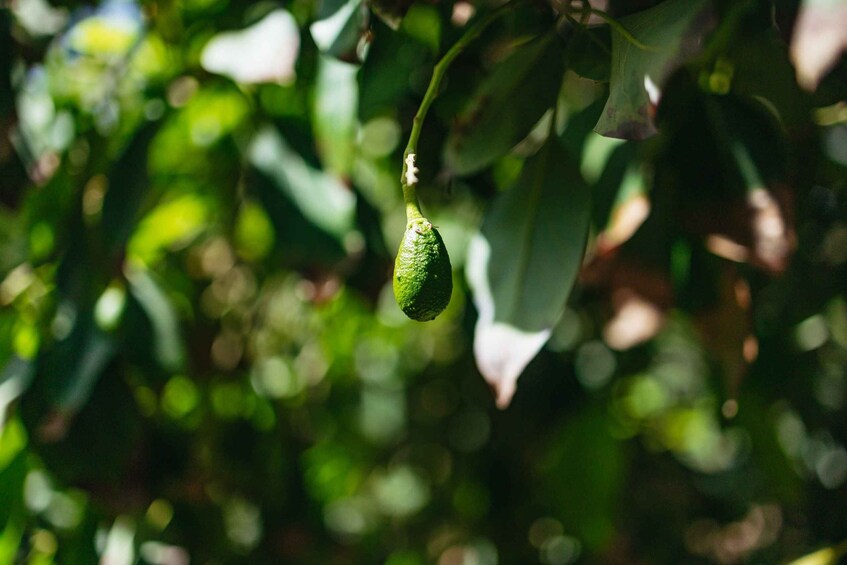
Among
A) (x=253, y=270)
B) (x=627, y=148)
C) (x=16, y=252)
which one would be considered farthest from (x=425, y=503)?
(x=627, y=148)

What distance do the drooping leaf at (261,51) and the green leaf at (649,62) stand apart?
1.14 ft

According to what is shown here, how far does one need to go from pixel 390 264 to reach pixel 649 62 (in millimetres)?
592

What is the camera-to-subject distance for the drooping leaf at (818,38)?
0.56 meters

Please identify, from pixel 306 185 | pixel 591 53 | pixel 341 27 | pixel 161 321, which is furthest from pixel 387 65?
pixel 161 321

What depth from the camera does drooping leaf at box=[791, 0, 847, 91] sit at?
56 cm

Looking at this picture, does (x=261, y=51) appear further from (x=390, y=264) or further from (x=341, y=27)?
(x=390, y=264)

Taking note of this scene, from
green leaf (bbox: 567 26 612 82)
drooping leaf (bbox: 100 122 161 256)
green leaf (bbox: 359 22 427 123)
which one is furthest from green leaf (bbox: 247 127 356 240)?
green leaf (bbox: 567 26 612 82)

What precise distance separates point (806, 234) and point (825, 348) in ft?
1.78

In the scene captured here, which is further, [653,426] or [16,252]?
[653,426]

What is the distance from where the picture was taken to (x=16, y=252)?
1199 millimetres

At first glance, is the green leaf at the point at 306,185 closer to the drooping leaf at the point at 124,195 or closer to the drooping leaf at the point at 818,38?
the drooping leaf at the point at 124,195

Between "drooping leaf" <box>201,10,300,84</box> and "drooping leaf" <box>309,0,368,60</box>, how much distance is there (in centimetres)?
10

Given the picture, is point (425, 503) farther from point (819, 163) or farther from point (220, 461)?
point (819, 163)

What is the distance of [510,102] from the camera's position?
0.71m
